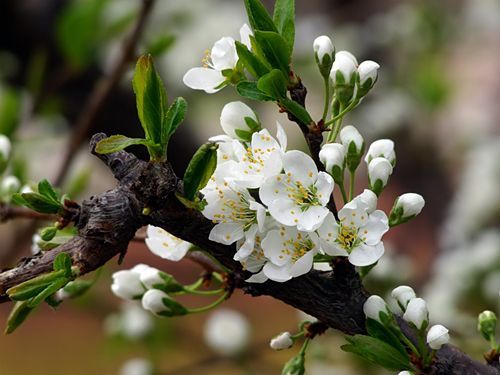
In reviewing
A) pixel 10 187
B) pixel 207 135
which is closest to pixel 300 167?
pixel 10 187

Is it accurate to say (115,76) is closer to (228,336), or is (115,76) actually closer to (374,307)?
(228,336)

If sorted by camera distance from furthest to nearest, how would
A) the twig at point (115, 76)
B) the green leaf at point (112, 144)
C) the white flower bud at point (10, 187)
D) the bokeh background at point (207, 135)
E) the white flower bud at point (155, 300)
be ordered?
the bokeh background at point (207, 135) → the twig at point (115, 76) → the white flower bud at point (10, 187) → the white flower bud at point (155, 300) → the green leaf at point (112, 144)

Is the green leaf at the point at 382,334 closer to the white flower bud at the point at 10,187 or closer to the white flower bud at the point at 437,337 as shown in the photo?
the white flower bud at the point at 437,337

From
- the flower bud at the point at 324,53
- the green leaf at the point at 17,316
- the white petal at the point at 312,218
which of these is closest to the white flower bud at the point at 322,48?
the flower bud at the point at 324,53

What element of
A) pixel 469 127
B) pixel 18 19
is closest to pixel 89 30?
pixel 18 19

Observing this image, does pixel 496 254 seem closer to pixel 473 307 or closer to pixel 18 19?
pixel 473 307
